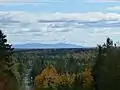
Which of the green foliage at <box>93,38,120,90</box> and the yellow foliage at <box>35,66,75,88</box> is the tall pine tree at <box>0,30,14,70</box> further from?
the yellow foliage at <box>35,66,75,88</box>

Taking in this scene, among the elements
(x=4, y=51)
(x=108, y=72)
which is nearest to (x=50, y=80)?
(x=4, y=51)

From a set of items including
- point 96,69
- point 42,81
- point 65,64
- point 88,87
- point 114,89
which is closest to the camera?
point 114,89

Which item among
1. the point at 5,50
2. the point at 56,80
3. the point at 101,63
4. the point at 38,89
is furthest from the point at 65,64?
the point at 101,63

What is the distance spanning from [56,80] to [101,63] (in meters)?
35.5

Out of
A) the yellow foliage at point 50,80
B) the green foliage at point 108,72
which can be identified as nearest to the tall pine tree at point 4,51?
the green foliage at point 108,72

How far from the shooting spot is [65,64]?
167125 millimetres

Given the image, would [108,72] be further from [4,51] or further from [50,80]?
[50,80]

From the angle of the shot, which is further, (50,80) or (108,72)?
(50,80)

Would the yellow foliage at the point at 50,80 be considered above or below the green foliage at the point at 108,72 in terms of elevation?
below

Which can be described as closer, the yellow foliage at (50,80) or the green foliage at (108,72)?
the green foliage at (108,72)

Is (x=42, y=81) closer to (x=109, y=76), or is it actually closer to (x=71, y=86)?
(x=71, y=86)

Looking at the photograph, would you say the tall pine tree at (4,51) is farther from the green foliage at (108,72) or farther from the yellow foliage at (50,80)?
the yellow foliage at (50,80)

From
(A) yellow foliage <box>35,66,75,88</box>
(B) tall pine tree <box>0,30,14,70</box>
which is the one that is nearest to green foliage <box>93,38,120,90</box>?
(B) tall pine tree <box>0,30,14,70</box>

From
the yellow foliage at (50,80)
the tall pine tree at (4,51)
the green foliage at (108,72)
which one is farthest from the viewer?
the yellow foliage at (50,80)
